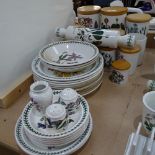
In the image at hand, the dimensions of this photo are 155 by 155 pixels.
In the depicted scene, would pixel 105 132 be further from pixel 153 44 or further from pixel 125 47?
pixel 153 44

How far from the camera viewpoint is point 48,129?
518mm

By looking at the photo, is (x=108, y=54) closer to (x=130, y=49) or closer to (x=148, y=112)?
(x=130, y=49)

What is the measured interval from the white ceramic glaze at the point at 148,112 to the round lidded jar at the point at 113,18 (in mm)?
316

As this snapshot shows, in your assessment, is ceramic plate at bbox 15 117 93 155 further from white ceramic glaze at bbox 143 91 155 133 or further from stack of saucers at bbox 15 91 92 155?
white ceramic glaze at bbox 143 91 155 133

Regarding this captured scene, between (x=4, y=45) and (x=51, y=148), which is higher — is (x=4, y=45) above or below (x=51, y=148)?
above

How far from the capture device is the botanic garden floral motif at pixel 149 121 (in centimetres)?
49

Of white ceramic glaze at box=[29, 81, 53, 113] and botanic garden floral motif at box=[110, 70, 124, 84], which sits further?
botanic garden floral motif at box=[110, 70, 124, 84]

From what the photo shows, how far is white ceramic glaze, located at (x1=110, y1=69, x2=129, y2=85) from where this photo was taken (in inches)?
27.6

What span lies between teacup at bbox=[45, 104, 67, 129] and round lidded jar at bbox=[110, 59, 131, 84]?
0.89ft

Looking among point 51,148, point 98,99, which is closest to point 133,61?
point 98,99

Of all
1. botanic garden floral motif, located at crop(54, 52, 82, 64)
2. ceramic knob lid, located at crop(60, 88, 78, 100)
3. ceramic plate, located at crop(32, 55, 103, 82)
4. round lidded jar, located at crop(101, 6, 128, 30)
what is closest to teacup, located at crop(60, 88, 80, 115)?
ceramic knob lid, located at crop(60, 88, 78, 100)

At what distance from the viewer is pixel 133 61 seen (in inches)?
29.3

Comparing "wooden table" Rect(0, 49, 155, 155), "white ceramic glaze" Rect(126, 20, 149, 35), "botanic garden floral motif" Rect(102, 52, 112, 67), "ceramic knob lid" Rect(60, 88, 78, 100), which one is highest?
"white ceramic glaze" Rect(126, 20, 149, 35)

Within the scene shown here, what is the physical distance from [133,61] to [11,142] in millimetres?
451
